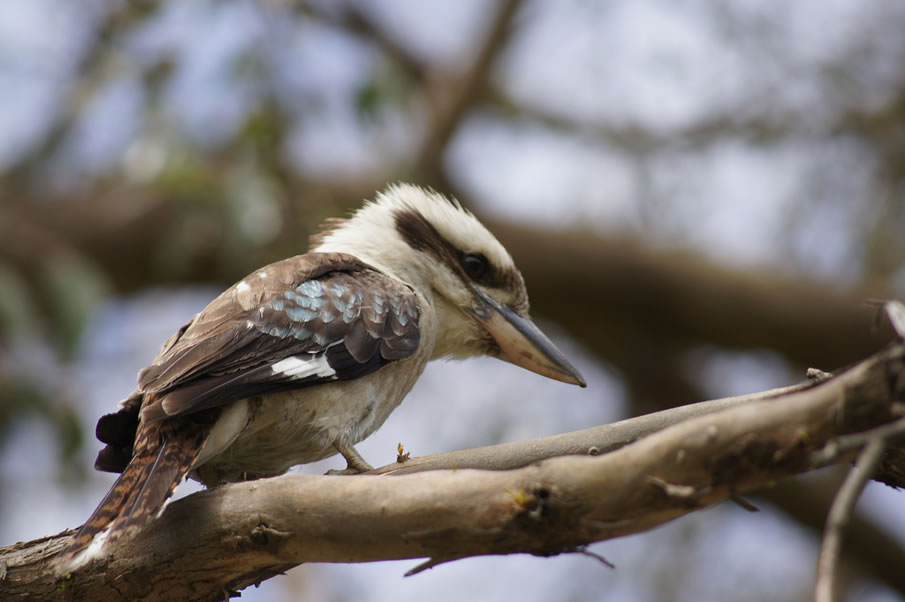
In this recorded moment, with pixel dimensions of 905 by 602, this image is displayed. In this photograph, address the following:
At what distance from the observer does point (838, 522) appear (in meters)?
1.12

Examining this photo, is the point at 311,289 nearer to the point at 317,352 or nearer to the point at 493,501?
the point at 317,352

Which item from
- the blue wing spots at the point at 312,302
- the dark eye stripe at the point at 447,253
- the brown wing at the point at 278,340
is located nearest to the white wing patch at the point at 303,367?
the brown wing at the point at 278,340

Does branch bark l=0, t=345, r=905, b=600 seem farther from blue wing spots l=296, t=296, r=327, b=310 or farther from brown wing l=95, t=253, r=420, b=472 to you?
blue wing spots l=296, t=296, r=327, b=310

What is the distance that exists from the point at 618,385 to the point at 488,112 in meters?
1.69

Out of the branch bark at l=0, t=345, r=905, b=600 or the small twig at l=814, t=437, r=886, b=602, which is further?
the branch bark at l=0, t=345, r=905, b=600

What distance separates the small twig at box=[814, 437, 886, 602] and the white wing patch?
3.65ft

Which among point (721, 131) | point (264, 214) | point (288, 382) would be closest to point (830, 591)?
point (288, 382)

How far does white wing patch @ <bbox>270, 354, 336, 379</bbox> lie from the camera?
6.66ft

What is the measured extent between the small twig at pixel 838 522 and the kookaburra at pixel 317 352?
1074 millimetres

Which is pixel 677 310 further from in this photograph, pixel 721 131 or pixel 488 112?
pixel 488 112

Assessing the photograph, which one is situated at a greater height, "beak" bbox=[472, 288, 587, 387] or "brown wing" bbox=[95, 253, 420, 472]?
"brown wing" bbox=[95, 253, 420, 472]

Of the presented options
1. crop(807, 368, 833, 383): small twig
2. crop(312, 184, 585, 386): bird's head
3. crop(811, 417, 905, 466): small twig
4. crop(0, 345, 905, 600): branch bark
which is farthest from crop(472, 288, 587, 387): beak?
crop(811, 417, 905, 466): small twig

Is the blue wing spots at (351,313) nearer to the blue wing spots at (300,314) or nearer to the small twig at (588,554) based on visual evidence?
the blue wing spots at (300,314)

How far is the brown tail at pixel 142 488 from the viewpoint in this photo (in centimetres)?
175
